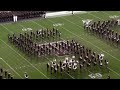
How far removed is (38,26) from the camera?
18.6 meters

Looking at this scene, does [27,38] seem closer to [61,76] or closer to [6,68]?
[6,68]

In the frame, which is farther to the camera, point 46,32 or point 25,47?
point 46,32

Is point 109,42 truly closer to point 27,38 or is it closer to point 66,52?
point 66,52

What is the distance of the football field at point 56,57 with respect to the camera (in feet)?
41.9

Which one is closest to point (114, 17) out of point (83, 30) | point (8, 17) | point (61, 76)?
point (83, 30)

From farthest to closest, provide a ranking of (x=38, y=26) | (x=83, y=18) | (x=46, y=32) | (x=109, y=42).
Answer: (x=83, y=18) < (x=38, y=26) < (x=46, y=32) < (x=109, y=42)

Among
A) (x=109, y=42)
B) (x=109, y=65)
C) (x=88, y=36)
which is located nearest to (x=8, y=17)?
(x=88, y=36)

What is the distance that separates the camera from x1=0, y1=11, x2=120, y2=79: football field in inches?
503

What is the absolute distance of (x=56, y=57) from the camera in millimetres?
14414

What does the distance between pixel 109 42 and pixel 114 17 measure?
14.4ft
